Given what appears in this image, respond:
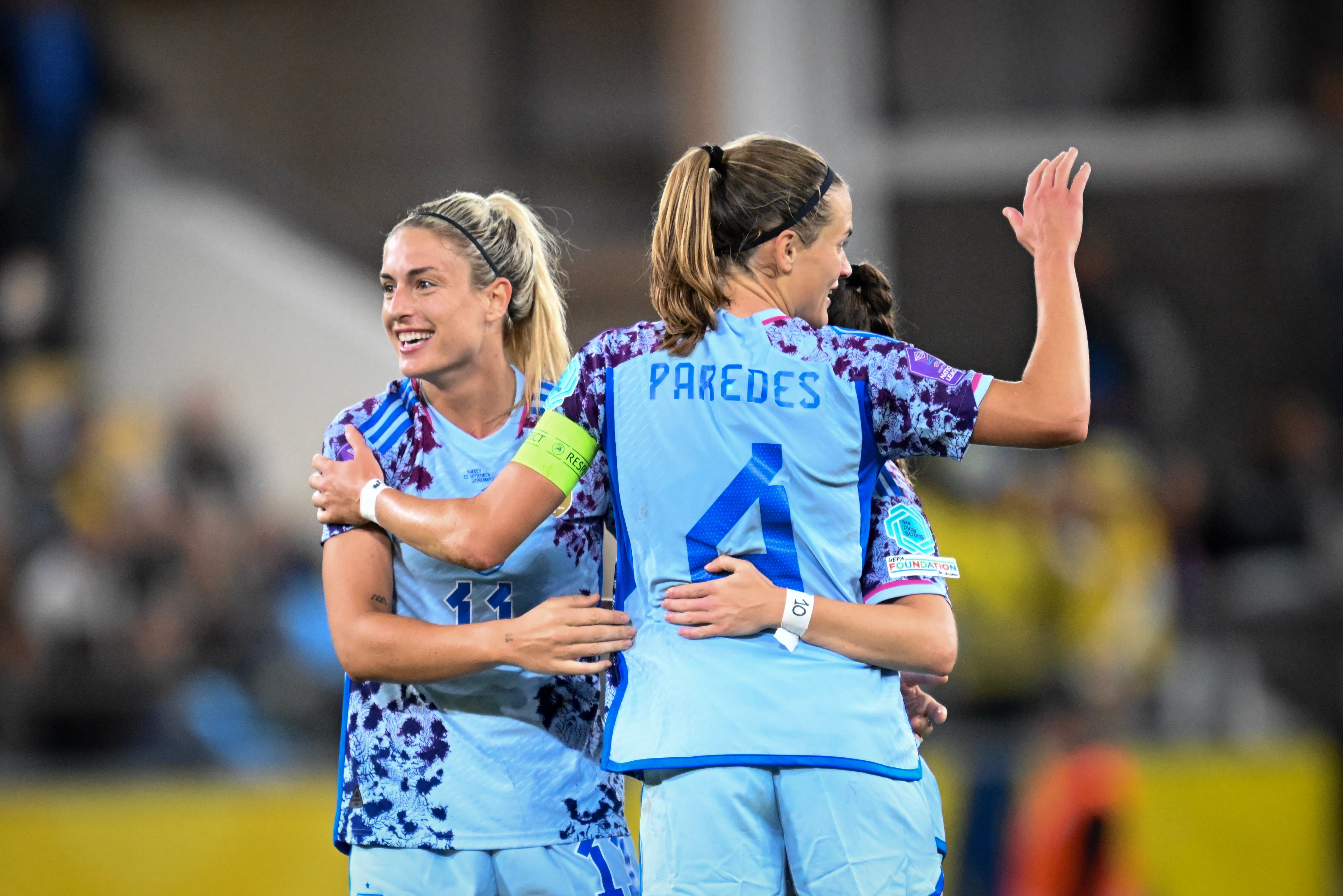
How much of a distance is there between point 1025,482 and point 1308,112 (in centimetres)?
589

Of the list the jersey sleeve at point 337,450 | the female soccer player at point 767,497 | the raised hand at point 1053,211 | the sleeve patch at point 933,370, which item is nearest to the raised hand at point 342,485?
the jersey sleeve at point 337,450

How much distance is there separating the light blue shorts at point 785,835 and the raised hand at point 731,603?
22 cm

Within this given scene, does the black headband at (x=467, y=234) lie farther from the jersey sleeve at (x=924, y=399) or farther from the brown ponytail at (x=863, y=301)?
the jersey sleeve at (x=924, y=399)

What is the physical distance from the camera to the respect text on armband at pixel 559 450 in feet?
8.68

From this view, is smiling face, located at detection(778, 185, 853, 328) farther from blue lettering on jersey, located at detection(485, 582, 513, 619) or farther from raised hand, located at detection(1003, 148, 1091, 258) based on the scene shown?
blue lettering on jersey, located at detection(485, 582, 513, 619)

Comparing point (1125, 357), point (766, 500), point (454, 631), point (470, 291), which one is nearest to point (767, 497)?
point (766, 500)

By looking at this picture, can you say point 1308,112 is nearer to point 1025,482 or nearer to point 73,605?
point 1025,482

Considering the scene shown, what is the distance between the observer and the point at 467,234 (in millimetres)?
3111

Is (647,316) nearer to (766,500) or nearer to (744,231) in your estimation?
(744,231)

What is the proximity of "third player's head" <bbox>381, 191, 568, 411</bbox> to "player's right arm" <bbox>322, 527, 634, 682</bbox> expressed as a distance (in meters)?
0.38

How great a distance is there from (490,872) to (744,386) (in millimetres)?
1090

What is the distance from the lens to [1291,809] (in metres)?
7.11

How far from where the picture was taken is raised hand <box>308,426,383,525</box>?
2922 millimetres

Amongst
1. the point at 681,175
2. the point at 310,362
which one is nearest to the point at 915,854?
the point at 681,175
